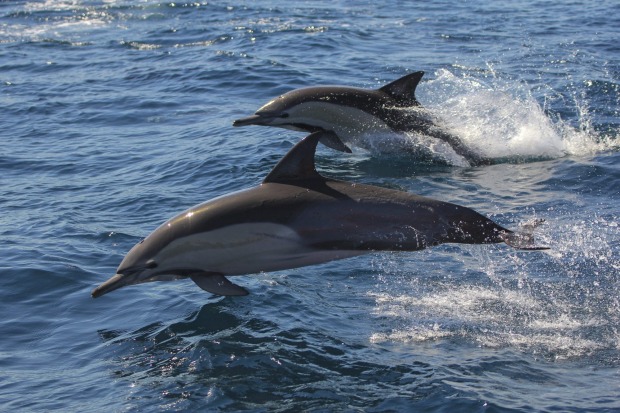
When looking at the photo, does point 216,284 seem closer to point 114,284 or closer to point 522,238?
point 114,284

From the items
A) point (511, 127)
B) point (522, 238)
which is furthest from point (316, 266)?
point (511, 127)

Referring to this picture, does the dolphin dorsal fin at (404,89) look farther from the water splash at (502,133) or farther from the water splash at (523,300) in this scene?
the water splash at (523,300)

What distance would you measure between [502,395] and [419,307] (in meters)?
1.88

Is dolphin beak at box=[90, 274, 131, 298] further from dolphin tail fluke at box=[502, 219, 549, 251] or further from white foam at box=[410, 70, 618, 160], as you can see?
white foam at box=[410, 70, 618, 160]

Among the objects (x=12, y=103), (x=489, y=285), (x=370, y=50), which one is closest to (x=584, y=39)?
(x=370, y=50)

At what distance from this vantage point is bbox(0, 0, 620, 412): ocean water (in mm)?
7828

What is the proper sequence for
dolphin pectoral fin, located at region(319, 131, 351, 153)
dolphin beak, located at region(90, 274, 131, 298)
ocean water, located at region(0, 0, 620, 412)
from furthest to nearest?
dolphin pectoral fin, located at region(319, 131, 351, 153), dolphin beak, located at region(90, 274, 131, 298), ocean water, located at region(0, 0, 620, 412)

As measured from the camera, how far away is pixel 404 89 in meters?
13.7

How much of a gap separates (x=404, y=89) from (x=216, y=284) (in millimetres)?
6105

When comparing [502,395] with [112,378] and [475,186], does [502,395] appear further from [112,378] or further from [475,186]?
[475,186]

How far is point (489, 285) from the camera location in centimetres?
948

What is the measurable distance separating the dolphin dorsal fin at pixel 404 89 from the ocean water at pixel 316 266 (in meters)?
0.74

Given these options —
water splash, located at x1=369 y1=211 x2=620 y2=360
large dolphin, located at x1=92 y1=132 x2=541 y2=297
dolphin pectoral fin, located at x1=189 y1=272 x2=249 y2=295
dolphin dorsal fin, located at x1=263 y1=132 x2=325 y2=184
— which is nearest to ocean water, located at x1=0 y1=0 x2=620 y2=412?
water splash, located at x1=369 y1=211 x2=620 y2=360

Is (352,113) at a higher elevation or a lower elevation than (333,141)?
higher
